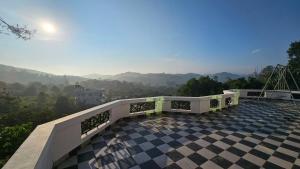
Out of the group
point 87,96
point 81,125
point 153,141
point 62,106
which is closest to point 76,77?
point 87,96

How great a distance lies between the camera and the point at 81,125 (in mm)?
4062

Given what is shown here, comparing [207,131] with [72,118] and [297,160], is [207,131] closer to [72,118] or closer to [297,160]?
[297,160]

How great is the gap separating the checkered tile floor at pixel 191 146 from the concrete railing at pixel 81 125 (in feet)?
1.02

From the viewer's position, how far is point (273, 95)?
11953 millimetres

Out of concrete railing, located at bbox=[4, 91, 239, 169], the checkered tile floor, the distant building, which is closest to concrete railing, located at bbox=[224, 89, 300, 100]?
concrete railing, located at bbox=[4, 91, 239, 169]

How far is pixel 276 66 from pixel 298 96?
14.1 feet

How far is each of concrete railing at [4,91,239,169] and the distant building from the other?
44309 millimetres

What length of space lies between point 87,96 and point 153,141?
5133cm

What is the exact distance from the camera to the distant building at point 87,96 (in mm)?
48469

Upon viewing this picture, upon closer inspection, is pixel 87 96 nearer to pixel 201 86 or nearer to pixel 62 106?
pixel 62 106

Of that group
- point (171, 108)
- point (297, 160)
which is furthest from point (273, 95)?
point (297, 160)

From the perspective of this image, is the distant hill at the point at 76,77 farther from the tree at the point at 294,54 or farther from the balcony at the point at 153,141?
the balcony at the point at 153,141

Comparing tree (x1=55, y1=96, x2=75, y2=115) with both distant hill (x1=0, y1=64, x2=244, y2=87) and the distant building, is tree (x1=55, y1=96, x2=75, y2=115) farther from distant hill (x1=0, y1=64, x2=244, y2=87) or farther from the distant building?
the distant building

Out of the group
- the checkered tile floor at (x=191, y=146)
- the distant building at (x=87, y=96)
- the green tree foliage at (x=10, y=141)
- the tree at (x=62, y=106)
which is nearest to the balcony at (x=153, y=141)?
the checkered tile floor at (x=191, y=146)
